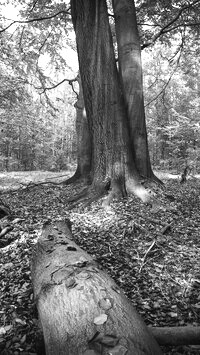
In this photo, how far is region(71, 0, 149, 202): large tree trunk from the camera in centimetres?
591

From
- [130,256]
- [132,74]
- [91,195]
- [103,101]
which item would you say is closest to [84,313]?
[130,256]

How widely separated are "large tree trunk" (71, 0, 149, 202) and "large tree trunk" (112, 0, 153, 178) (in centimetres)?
27

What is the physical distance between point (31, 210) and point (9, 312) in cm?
353

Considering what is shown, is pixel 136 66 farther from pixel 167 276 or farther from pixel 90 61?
pixel 167 276

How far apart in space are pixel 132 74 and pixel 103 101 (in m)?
1.37

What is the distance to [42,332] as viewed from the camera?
179 cm

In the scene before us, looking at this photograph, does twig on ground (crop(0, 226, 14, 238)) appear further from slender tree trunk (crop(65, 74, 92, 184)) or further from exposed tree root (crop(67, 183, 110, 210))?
slender tree trunk (crop(65, 74, 92, 184))

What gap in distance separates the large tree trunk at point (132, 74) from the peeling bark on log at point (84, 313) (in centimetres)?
448

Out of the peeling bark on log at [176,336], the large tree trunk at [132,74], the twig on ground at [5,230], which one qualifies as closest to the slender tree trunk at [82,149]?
the large tree trunk at [132,74]

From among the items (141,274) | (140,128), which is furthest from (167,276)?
(140,128)

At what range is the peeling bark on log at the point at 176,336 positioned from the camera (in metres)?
1.76

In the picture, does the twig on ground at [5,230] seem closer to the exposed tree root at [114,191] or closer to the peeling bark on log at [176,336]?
the exposed tree root at [114,191]

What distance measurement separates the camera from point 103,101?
6.03 meters

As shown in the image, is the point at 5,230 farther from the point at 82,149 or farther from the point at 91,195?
the point at 82,149
